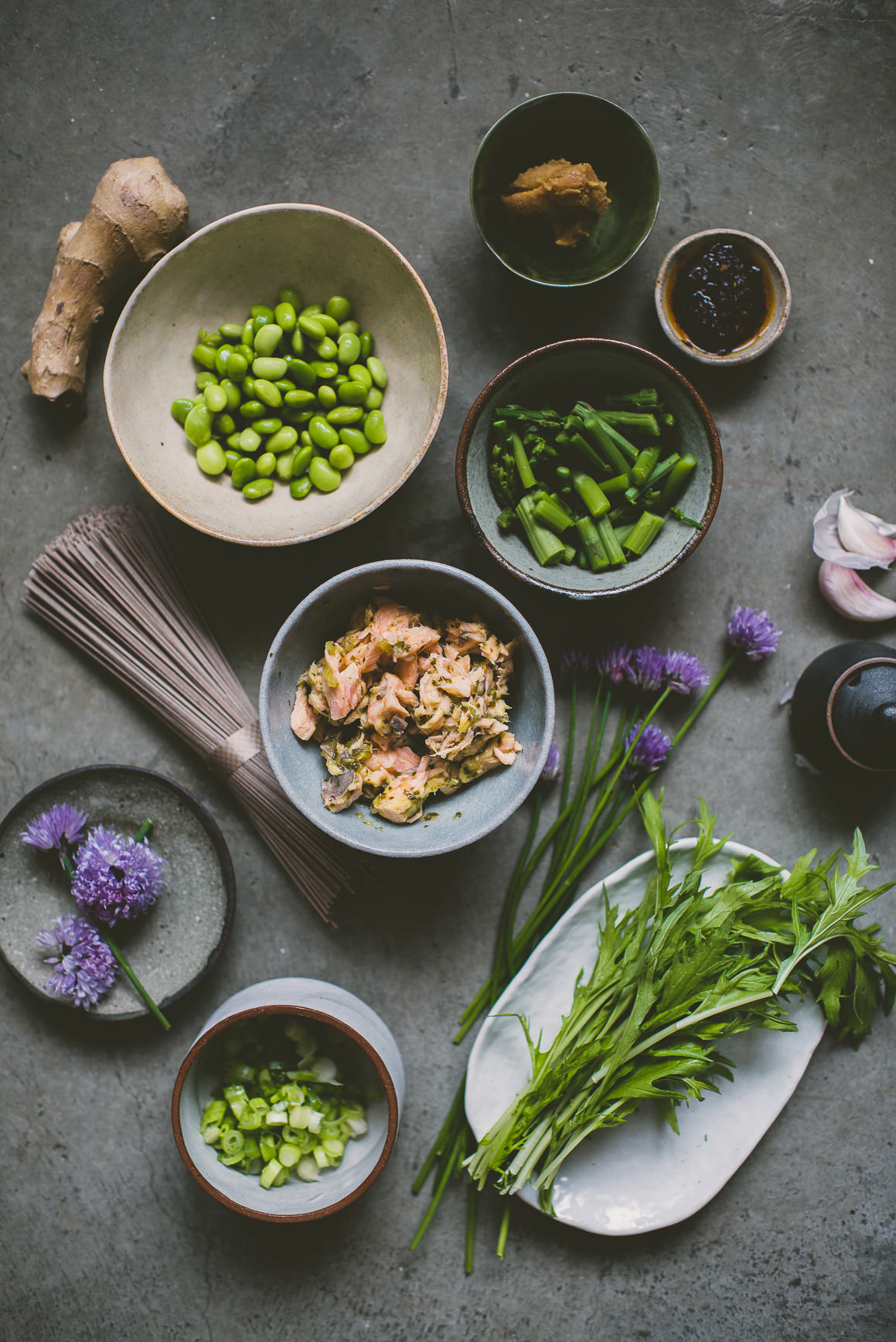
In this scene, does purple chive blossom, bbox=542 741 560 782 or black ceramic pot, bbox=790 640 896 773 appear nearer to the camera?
black ceramic pot, bbox=790 640 896 773

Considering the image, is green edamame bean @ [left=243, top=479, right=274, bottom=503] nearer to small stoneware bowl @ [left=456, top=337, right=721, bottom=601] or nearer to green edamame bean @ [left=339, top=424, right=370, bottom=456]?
green edamame bean @ [left=339, top=424, right=370, bottom=456]

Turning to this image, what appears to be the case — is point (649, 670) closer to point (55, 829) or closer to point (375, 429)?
point (375, 429)

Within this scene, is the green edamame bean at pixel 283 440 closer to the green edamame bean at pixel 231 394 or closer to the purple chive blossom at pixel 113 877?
the green edamame bean at pixel 231 394

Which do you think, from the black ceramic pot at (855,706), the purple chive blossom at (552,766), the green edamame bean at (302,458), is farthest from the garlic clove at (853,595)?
the green edamame bean at (302,458)

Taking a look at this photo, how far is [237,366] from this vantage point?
176 cm

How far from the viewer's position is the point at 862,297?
189cm

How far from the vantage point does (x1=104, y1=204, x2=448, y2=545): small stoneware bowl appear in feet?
5.49

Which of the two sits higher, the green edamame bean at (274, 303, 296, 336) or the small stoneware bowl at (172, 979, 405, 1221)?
the green edamame bean at (274, 303, 296, 336)

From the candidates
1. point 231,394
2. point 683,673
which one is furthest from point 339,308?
point 683,673

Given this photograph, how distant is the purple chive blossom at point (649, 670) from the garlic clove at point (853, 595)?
42 cm

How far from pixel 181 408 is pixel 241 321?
0.81 ft

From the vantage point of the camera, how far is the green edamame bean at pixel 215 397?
5.70 feet

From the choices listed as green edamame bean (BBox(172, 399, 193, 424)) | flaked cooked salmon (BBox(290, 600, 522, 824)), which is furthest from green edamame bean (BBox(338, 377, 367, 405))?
flaked cooked salmon (BBox(290, 600, 522, 824))

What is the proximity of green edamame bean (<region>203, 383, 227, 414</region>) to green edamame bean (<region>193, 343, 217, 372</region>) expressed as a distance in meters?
0.07
